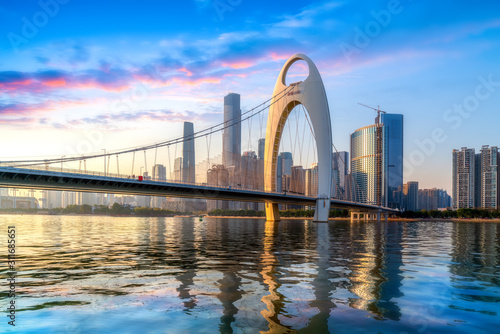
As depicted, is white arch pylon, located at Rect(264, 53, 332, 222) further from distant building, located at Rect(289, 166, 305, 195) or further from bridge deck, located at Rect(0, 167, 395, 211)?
bridge deck, located at Rect(0, 167, 395, 211)

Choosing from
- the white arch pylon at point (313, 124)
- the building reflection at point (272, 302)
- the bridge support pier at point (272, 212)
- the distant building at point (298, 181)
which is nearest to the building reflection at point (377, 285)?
the building reflection at point (272, 302)

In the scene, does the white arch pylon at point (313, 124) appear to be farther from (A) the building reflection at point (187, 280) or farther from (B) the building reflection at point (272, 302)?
(B) the building reflection at point (272, 302)

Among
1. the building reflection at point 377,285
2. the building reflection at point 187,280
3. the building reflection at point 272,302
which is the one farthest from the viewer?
the building reflection at point 187,280

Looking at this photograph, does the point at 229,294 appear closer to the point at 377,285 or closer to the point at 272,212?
the point at 377,285

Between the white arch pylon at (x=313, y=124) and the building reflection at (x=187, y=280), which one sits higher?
the white arch pylon at (x=313, y=124)

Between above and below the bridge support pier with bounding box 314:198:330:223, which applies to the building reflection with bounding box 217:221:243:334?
above

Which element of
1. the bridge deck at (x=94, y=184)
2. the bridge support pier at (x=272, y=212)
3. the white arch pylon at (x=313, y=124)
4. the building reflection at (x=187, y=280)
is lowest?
the bridge support pier at (x=272, y=212)

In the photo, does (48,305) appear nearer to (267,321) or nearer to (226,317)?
(226,317)

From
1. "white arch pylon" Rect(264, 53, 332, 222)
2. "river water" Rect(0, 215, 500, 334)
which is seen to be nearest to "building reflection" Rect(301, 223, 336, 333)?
"river water" Rect(0, 215, 500, 334)

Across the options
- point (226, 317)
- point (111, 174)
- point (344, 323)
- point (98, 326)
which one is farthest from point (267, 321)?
point (111, 174)
